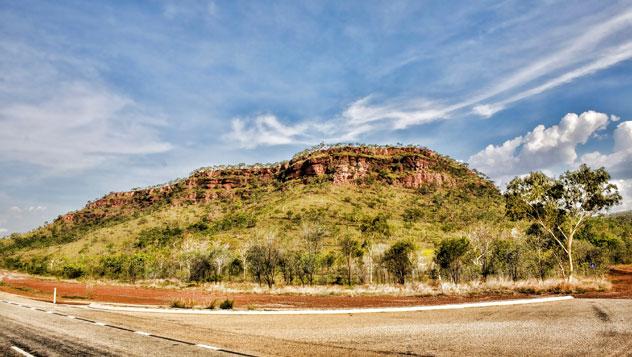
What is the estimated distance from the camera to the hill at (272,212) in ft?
256

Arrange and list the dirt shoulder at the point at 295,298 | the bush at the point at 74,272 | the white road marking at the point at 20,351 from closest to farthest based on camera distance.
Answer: the white road marking at the point at 20,351, the dirt shoulder at the point at 295,298, the bush at the point at 74,272

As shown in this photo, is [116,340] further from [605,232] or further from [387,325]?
[605,232]

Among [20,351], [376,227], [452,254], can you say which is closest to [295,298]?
[20,351]

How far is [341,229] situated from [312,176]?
2210 inches

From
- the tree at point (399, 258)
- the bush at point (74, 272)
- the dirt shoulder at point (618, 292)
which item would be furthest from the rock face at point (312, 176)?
the dirt shoulder at point (618, 292)

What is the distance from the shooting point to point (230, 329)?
541 inches

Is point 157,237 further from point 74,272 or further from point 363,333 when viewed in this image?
point 363,333

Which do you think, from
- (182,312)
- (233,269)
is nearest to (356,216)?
(233,269)

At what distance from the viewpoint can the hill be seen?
78062mm

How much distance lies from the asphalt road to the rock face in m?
112

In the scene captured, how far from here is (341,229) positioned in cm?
8425

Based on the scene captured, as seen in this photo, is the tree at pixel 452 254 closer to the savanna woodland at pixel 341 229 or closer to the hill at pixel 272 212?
the savanna woodland at pixel 341 229

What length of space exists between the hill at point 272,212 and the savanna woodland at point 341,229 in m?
0.56

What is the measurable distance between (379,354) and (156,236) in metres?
112
